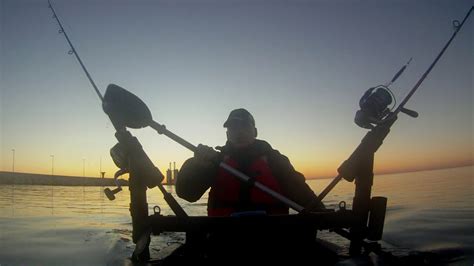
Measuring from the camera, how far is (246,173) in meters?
5.15

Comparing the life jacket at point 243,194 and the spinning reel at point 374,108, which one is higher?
the spinning reel at point 374,108

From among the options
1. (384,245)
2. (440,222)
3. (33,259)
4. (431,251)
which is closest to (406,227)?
(440,222)

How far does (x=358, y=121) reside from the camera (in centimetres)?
409

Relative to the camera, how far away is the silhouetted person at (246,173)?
4883 mm

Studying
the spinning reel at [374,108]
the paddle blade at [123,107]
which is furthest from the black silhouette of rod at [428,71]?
the paddle blade at [123,107]

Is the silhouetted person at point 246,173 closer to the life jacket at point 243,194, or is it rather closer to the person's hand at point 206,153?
the life jacket at point 243,194

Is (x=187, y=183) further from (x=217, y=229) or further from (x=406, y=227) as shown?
(x=406, y=227)

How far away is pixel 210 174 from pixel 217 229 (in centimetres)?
164

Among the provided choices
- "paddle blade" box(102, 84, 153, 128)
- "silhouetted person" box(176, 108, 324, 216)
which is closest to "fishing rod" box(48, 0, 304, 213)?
"paddle blade" box(102, 84, 153, 128)

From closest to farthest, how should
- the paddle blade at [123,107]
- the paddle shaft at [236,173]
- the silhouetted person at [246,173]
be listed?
the paddle blade at [123,107] < the paddle shaft at [236,173] < the silhouetted person at [246,173]

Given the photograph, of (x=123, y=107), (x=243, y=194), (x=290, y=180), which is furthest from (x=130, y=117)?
(x=290, y=180)

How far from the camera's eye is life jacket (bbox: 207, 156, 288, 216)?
4773mm

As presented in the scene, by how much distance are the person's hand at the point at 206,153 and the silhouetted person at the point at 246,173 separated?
0.50m

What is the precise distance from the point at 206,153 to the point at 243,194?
927 millimetres
